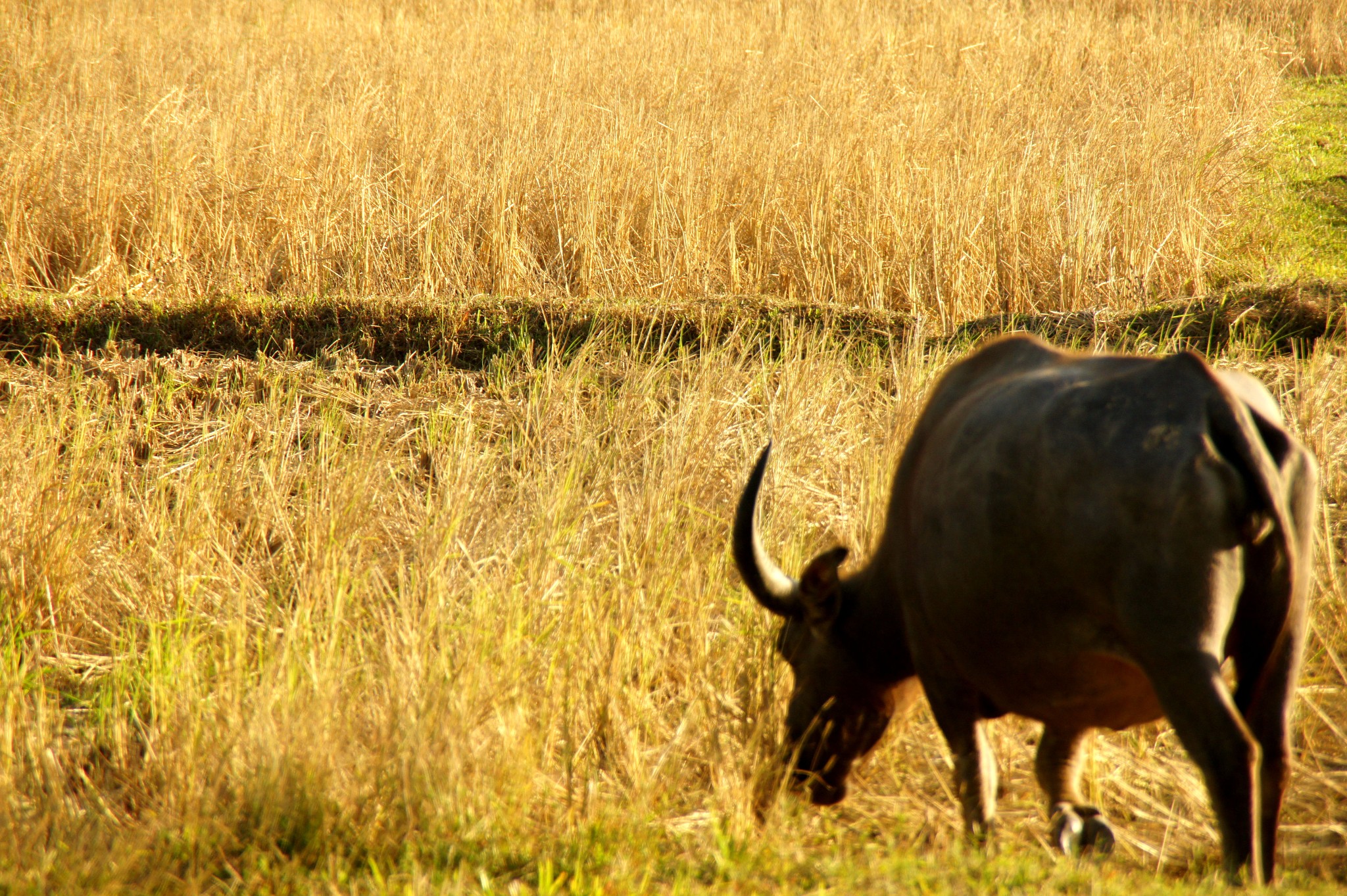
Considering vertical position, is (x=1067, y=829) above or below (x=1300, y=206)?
below

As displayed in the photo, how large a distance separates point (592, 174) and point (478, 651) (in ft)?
14.4

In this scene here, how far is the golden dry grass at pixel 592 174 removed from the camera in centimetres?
637

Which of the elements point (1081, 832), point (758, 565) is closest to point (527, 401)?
point (758, 565)

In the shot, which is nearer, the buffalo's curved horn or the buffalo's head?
the buffalo's curved horn

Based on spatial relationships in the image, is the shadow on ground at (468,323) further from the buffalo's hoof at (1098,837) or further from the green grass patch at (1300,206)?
the buffalo's hoof at (1098,837)

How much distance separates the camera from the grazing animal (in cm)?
201

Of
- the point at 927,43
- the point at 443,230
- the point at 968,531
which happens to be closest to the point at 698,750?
the point at 968,531

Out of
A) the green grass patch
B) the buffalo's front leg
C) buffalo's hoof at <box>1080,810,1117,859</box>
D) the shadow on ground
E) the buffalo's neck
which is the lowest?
buffalo's hoof at <box>1080,810,1117,859</box>

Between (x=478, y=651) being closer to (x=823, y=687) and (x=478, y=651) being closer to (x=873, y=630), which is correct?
(x=823, y=687)

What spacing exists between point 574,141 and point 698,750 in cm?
516

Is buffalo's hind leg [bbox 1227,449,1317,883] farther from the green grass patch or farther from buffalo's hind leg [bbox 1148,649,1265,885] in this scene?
the green grass patch

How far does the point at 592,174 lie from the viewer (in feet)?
22.1

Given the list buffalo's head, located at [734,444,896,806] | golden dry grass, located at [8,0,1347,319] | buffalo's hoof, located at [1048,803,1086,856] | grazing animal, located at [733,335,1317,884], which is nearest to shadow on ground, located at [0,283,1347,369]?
golden dry grass, located at [8,0,1347,319]

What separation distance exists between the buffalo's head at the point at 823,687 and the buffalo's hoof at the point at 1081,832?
516 mm
